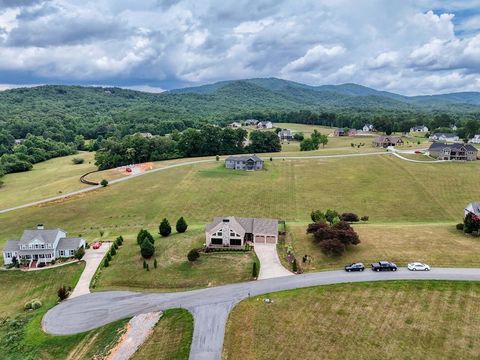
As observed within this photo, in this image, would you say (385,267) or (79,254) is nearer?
(385,267)

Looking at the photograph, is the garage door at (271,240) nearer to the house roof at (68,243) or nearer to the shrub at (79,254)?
the shrub at (79,254)

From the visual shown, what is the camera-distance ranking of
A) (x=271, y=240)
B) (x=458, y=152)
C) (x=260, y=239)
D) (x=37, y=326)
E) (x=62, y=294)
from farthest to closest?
1. (x=458, y=152)
2. (x=260, y=239)
3. (x=271, y=240)
4. (x=62, y=294)
5. (x=37, y=326)

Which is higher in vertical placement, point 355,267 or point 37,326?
point 355,267

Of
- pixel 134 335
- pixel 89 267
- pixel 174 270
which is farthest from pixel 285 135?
pixel 134 335

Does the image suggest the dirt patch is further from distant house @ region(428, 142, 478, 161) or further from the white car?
distant house @ region(428, 142, 478, 161)

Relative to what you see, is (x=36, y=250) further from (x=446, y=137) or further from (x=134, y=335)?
(x=446, y=137)

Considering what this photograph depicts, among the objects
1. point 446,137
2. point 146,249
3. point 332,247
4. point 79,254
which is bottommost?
point 79,254

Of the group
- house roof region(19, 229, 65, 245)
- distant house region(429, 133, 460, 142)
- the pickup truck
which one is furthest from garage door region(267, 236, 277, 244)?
distant house region(429, 133, 460, 142)
